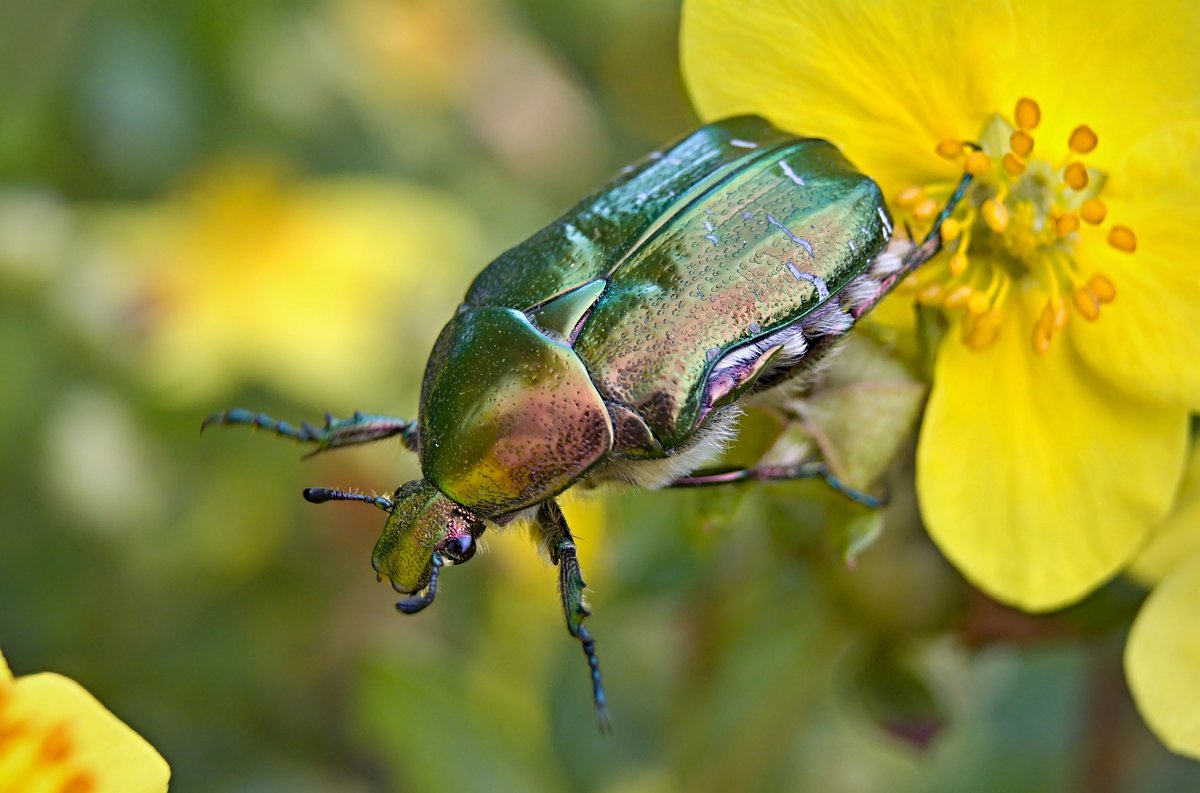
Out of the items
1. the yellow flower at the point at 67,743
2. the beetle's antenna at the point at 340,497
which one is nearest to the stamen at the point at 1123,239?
the beetle's antenna at the point at 340,497

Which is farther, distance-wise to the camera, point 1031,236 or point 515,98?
point 515,98

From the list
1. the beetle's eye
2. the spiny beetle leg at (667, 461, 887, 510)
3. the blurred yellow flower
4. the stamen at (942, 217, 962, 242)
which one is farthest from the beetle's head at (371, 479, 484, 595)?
the blurred yellow flower

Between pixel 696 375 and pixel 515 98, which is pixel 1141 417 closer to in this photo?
pixel 696 375

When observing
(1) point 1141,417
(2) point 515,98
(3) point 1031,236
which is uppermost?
(3) point 1031,236

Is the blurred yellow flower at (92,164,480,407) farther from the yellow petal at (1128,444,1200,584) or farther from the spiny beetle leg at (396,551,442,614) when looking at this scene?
the yellow petal at (1128,444,1200,584)

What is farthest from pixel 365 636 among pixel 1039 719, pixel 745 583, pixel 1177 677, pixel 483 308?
pixel 1177 677

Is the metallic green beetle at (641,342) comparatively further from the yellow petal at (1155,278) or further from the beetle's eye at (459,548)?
the yellow petal at (1155,278)
